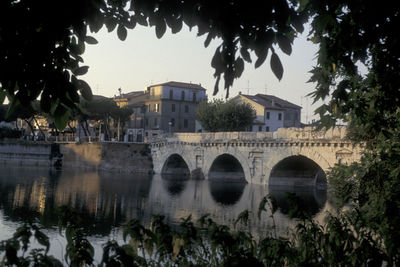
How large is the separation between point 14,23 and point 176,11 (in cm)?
134

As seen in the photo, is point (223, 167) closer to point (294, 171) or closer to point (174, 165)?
point (174, 165)

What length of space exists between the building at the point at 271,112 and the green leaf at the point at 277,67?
54291 millimetres

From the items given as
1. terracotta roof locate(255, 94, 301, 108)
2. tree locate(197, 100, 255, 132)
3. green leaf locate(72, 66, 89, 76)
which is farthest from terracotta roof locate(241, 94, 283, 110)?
green leaf locate(72, 66, 89, 76)

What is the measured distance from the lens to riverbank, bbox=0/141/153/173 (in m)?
45.9

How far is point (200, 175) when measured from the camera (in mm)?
41500

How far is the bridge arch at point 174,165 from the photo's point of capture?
146 feet

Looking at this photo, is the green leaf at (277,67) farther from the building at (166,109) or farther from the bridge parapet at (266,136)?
the building at (166,109)

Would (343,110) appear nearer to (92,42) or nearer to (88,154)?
(92,42)

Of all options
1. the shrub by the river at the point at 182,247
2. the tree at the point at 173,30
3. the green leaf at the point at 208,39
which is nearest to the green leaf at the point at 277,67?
the tree at the point at 173,30

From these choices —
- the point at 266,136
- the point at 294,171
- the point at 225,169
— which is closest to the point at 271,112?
the point at 225,169

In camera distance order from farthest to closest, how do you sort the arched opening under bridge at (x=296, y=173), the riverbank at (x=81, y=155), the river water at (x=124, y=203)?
the riverbank at (x=81, y=155), the arched opening under bridge at (x=296, y=173), the river water at (x=124, y=203)

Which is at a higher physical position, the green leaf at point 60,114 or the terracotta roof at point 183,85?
the terracotta roof at point 183,85

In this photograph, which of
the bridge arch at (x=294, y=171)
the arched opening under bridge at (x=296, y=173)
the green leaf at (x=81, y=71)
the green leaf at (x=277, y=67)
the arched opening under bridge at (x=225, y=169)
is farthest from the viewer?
the arched opening under bridge at (x=225, y=169)

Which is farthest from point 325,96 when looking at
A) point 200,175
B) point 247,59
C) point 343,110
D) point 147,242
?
point 200,175
